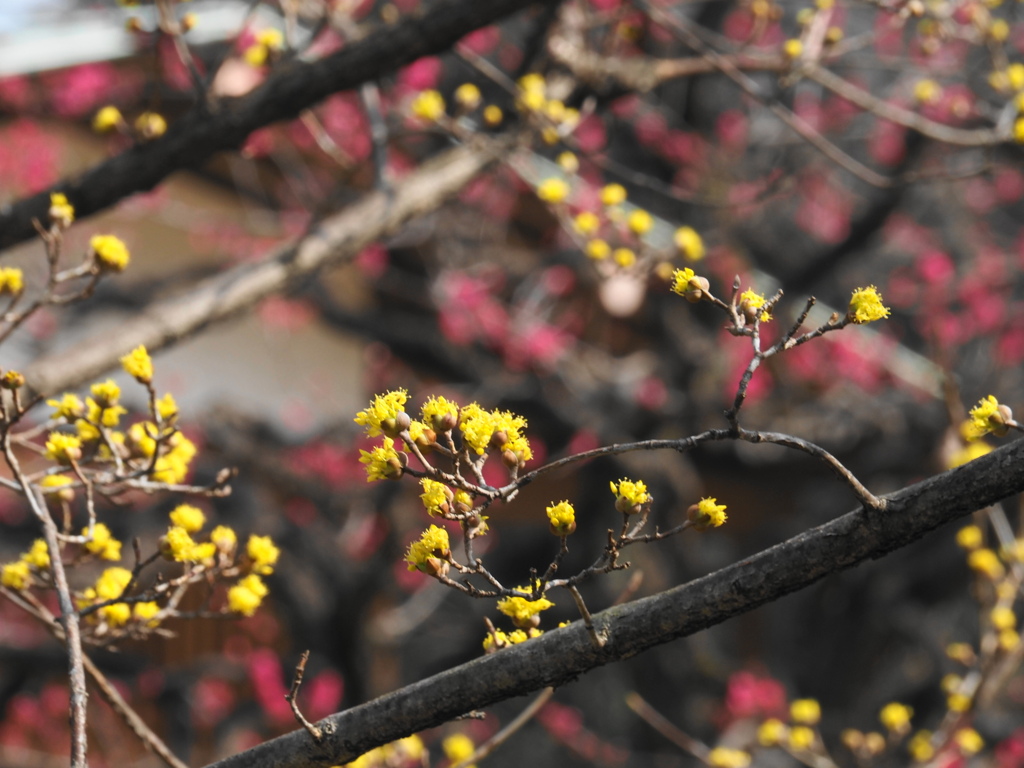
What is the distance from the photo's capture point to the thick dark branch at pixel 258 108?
109 inches

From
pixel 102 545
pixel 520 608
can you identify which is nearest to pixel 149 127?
pixel 102 545

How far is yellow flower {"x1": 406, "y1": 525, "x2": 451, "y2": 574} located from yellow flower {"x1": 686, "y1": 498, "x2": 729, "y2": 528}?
1.29 ft

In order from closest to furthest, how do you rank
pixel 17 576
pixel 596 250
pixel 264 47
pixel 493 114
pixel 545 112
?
pixel 17 576, pixel 264 47, pixel 596 250, pixel 545 112, pixel 493 114

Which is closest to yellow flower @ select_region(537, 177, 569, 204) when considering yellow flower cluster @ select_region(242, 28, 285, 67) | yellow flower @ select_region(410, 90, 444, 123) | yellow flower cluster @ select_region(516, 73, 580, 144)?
yellow flower cluster @ select_region(516, 73, 580, 144)

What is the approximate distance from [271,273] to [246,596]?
A: 164 cm

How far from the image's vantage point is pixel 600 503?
262 inches

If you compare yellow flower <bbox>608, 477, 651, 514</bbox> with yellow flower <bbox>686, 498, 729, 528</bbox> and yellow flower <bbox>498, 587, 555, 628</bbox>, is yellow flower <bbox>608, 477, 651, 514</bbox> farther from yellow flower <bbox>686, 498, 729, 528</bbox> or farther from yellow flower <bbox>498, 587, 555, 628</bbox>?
yellow flower <bbox>498, 587, 555, 628</bbox>

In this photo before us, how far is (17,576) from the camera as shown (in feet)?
6.15

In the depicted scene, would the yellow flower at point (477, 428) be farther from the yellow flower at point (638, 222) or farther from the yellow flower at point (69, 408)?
the yellow flower at point (638, 222)

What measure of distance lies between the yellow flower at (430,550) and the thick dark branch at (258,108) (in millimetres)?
1846

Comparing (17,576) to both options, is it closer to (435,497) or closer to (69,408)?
(69,408)

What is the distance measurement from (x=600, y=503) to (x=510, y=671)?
5280 mm

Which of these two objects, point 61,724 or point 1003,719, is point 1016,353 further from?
point 61,724

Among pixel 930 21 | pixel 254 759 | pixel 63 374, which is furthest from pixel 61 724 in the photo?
pixel 930 21
